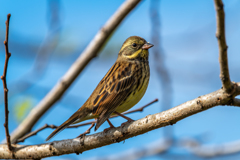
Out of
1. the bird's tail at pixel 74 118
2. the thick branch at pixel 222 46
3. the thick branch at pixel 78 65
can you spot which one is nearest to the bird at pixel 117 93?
the bird's tail at pixel 74 118

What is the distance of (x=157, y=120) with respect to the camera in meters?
4.04

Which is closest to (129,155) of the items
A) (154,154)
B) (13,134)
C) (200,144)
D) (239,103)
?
(154,154)

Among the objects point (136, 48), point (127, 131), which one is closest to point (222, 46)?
point (127, 131)

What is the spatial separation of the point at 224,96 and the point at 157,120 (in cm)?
91

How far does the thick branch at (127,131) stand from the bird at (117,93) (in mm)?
560

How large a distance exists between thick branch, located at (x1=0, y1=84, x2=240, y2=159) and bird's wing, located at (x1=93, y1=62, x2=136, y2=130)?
711 millimetres

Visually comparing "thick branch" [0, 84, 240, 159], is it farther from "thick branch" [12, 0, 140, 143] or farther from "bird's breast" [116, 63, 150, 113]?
"bird's breast" [116, 63, 150, 113]

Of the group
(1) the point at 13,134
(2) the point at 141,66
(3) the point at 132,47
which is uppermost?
(3) the point at 132,47

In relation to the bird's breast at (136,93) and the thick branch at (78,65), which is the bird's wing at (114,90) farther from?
the thick branch at (78,65)

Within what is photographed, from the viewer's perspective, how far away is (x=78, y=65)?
5598mm

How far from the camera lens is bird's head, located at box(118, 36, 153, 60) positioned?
689 centimetres

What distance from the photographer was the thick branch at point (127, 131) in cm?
363

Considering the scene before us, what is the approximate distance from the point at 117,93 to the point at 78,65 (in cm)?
87

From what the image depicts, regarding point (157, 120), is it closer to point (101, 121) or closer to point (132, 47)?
point (101, 121)
